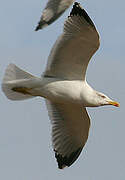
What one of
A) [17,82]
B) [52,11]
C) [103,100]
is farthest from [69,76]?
[52,11]

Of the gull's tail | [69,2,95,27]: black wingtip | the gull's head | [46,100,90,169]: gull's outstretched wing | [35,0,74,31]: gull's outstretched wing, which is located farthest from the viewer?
[46,100,90,169]: gull's outstretched wing

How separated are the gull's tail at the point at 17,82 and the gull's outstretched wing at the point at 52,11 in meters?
1.25

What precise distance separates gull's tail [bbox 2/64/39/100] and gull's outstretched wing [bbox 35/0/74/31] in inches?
49.2

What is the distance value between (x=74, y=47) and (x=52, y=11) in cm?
87

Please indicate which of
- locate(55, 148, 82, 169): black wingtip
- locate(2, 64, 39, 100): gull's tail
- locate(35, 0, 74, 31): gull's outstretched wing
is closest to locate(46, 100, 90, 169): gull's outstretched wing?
locate(55, 148, 82, 169): black wingtip

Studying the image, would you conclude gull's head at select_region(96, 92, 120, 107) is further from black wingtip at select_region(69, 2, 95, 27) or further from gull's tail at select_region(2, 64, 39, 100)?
black wingtip at select_region(69, 2, 95, 27)

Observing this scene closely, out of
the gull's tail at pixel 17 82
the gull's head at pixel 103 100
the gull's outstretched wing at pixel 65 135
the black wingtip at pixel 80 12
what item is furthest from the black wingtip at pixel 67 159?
the black wingtip at pixel 80 12

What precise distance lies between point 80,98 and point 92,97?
20cm

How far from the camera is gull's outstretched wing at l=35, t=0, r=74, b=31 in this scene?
34.5 ft

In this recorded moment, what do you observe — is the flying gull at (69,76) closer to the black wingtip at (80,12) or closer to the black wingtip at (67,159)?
the black wingtip at (80,12)

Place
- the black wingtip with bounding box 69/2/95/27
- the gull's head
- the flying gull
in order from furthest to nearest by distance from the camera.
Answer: the gull's head
the flying gull
the black wingtip with bounding box 69/2/95/27

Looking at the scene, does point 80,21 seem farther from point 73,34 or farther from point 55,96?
point 55,96

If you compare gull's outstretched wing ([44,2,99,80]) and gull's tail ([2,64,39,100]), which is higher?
gull's outstretched wing ([44,2,99,80])

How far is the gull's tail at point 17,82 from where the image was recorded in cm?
1148
